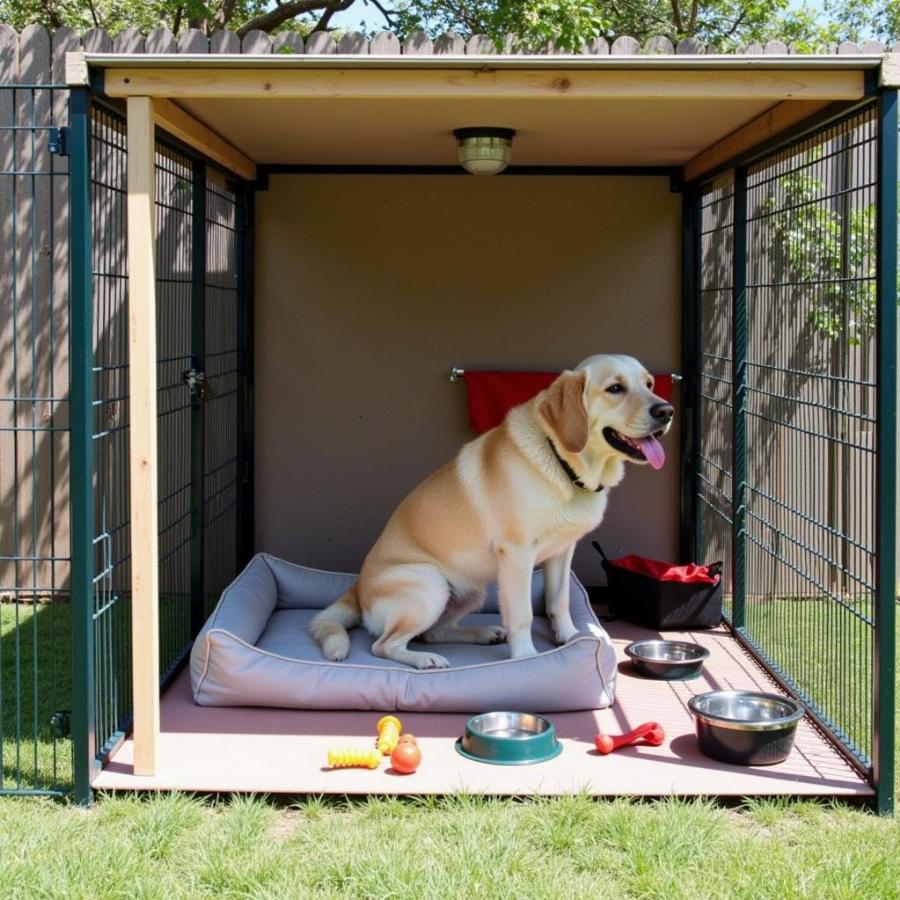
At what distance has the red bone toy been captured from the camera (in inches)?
181

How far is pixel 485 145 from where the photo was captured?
5621mm

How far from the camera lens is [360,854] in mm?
3678

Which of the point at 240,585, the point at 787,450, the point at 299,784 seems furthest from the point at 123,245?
the point at 787,450

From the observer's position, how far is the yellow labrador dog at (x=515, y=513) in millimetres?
5258

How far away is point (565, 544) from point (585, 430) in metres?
0.62

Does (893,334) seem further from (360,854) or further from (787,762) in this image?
(360,854)

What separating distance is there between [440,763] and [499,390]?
9.88ft

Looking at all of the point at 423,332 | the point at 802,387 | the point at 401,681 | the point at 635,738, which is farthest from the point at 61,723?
the point at 802,387

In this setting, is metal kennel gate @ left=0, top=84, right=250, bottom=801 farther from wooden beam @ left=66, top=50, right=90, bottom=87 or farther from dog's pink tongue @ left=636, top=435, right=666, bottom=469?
dog's pink tongue @ left=636, top=435, right=666, bottom=469

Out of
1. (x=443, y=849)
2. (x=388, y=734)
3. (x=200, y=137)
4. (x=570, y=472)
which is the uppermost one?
(x=200, y=137)

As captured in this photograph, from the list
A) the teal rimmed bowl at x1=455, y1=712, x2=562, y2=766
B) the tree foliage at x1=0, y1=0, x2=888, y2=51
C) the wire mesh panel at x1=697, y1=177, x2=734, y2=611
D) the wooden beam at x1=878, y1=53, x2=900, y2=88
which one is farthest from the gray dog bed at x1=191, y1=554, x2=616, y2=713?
the tree foliage at x1=0, y1=0, x2=888, y2=51

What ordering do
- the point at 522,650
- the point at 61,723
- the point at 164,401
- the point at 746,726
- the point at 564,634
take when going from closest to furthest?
1. the point at 746,726
2. the point at 61,723
3. the point at 522,650
4. the point at 564,634
5. the point at 164,401

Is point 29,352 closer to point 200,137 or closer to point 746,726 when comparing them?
point 200,137

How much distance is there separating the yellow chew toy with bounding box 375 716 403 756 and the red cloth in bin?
2301 mm
